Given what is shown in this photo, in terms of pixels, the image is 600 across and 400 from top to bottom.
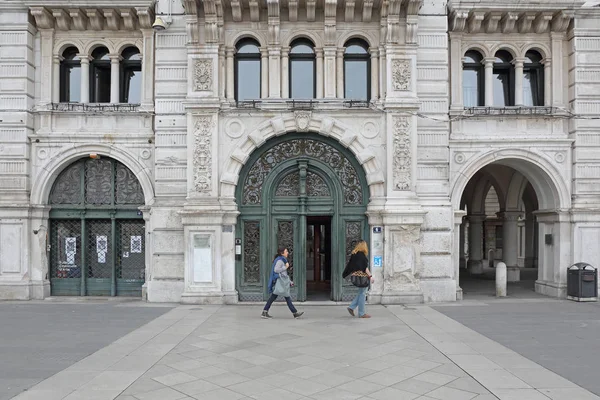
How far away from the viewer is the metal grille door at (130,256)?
1495cm

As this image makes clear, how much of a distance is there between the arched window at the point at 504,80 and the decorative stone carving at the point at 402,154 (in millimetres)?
3539

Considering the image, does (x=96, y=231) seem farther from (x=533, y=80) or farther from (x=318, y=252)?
(x=533, y=80)

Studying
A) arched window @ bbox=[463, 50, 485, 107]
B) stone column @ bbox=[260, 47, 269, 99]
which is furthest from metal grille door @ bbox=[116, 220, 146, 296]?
arched window @ bbox=[463, 50, 485, 107]

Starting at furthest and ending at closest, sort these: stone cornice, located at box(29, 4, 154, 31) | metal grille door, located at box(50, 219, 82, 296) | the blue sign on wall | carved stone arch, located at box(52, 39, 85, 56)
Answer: metal grille door, located at box(50, 219, 82, 296)
carved stone arch, located at box(52, 39, 85, 56)
stone cornice, located at box(29, 4, 154, 31)
the blue sign on wall

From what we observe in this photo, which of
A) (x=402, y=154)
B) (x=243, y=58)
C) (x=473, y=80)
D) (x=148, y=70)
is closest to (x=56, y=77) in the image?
(x=148, y=70)

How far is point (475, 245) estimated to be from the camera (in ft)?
79.4

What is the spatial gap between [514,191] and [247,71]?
14.0 m

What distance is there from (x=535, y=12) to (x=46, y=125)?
1476cm

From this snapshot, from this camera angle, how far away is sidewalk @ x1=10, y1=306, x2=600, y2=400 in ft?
21.1

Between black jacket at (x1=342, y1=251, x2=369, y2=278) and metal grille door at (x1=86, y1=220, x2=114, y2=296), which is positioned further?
metal grille door at (x1=86, y1=220, x2=114, y2=296)

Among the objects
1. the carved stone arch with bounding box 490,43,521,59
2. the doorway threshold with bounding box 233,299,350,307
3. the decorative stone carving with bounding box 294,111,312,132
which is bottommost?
the doorway threshold with bounding box 233,299,350,307

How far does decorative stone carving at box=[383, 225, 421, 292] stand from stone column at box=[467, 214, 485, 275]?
37.3ft

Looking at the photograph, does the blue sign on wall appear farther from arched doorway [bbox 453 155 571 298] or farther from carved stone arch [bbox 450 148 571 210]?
carved stone arch [bbox 450 148 571 210]

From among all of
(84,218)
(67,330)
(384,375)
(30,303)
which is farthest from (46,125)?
(384,375)
